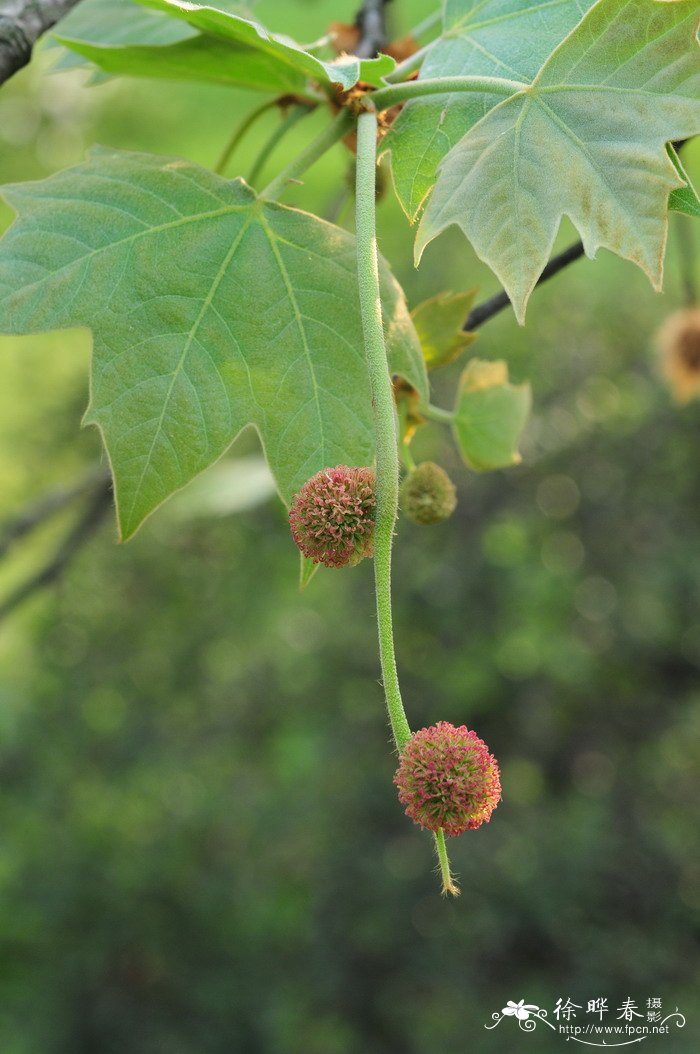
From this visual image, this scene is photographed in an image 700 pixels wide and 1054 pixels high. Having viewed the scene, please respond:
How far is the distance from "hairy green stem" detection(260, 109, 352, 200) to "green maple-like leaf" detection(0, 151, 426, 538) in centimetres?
1

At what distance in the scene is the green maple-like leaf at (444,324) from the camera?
0.99 metres

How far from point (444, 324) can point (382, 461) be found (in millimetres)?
385

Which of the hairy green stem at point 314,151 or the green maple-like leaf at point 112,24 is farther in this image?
the green maple-like leaf at point 112,24

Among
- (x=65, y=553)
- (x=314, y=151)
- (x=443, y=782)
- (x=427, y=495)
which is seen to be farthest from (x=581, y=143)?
(x=65, y=553)

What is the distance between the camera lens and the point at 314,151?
87 centimetres

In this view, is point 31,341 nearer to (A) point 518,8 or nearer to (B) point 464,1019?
(B) point 464,1019

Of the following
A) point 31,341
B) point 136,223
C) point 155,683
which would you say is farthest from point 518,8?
point 31,341

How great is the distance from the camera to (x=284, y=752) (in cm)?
423

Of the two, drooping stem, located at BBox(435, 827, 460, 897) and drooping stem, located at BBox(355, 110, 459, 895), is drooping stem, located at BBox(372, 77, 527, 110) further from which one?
drooping stem, located at BBox(435, 827, 460, 897)

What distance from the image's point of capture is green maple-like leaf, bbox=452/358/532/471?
3.55ft

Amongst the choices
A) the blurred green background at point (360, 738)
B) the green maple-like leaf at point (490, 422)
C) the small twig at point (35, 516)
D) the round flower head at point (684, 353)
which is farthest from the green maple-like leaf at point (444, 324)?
the blurred green background at point (360, 738)

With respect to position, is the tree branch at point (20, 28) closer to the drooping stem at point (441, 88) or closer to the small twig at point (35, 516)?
the drooping stem at point (441, 88)

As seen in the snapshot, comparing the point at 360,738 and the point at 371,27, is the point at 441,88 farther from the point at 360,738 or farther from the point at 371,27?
the point at 360,738

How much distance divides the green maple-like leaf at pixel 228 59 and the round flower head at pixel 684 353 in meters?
Result: 0.94
